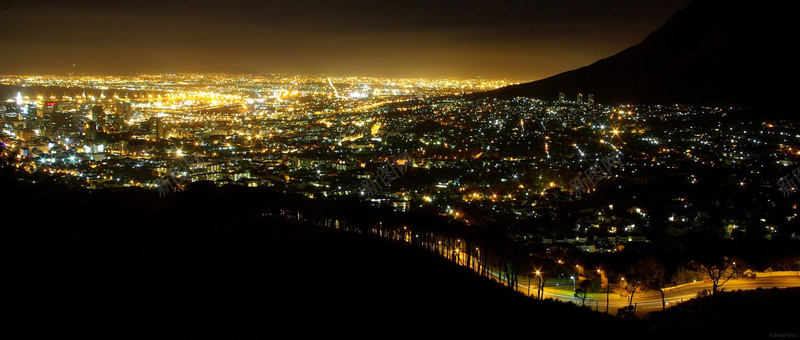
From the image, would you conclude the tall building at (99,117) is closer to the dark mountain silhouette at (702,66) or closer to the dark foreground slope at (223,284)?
the dark foreground slope at (223,284)

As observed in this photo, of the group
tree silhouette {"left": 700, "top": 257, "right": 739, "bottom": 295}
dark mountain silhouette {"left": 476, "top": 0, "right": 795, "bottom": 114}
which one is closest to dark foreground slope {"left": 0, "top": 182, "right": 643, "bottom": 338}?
tree silhouette {"left": 700, "top": 257, "right": 739, "bottom": 295}

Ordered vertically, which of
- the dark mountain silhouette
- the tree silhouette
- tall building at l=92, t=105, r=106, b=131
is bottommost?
the tree silhouette

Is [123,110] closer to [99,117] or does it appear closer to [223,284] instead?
[99,117]

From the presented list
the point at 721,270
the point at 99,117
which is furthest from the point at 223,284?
the point at 99,117

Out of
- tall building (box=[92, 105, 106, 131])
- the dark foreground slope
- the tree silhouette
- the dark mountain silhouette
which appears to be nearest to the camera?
the dark foreground slope

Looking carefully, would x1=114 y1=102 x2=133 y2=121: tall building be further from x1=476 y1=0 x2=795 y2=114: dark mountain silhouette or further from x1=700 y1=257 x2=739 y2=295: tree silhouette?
x1=700 y1=257 x2=739 y2=295: tree silhouette

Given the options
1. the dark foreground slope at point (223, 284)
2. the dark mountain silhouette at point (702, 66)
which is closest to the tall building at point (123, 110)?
the dark foreground slope at point (223, 284)
